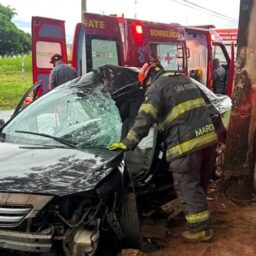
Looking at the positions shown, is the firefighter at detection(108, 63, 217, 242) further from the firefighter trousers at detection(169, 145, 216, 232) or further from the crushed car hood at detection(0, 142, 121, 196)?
the crushed car hood at detection(0, 142, 121, 196)

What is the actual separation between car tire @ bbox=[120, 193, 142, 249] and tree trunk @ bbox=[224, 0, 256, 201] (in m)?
2.14

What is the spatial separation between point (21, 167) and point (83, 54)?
217 inches

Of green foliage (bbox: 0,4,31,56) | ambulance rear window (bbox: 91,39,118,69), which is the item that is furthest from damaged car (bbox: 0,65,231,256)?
green foliage (bbox: 0,4,31,56)

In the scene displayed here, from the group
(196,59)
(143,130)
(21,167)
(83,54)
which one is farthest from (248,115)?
(196,59)

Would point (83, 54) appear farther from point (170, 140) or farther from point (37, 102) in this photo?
point (170, 140)

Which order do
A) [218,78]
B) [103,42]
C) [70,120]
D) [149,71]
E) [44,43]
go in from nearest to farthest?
[149,71], [70,120], [103,42], [44,43], [218,78]

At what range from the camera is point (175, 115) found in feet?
14.1

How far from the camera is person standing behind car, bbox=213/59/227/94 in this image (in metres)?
11.7

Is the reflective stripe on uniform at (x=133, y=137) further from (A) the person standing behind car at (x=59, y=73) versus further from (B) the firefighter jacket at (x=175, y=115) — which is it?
(A) the person standing behind car at (x=59, y=73)

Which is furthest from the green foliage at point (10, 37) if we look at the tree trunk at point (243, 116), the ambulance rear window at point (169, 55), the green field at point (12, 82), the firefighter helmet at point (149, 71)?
the firefighter helmet at point (149, 71)

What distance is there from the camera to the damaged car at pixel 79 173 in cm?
325

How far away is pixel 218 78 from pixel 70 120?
25.1 feet

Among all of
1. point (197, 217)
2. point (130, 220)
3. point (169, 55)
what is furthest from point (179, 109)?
point (169, 55)

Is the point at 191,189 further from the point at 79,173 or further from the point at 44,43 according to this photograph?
the point at 44,43
